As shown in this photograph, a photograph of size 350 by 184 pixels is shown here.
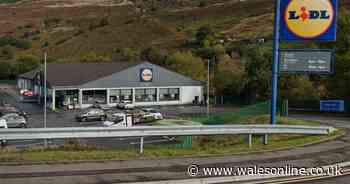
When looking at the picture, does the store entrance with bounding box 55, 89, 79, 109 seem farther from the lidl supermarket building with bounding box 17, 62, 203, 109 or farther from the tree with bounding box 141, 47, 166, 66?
the tree with bounding box 141, 47, 166, 66

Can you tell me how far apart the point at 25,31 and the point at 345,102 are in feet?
488

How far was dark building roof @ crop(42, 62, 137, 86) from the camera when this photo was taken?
62.1 meters

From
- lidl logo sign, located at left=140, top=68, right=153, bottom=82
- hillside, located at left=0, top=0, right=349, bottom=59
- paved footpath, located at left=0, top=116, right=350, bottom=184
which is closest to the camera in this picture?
paved footpath, located at left=0, top=116, right=350, bottom=184

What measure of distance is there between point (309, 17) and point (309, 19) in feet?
0.42

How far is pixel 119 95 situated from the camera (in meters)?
63.8

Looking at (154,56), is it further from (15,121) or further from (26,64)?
(15,121)

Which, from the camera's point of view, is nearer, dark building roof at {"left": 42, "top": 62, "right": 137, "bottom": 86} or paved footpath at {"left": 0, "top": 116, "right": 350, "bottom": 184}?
paved footpath at {"left": 0, "top": 116, "right": 350, "bottom": 184}

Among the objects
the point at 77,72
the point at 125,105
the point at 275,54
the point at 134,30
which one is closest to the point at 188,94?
the point at 125,105

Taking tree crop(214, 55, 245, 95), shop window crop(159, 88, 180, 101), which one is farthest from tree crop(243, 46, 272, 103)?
shop window crop(159, 88, 180, 101)

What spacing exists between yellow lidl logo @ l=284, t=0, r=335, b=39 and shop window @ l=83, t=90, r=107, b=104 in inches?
1770

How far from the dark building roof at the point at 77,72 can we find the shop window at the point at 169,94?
17.9ft

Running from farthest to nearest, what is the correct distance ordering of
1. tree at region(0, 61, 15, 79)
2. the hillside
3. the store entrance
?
1. the hillside
2. tree at region(0, 61, 15, 79)
3. the store entrance

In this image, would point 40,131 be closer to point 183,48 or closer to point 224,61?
point 224,61

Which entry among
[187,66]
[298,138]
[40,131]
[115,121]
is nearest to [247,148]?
[298,138]
